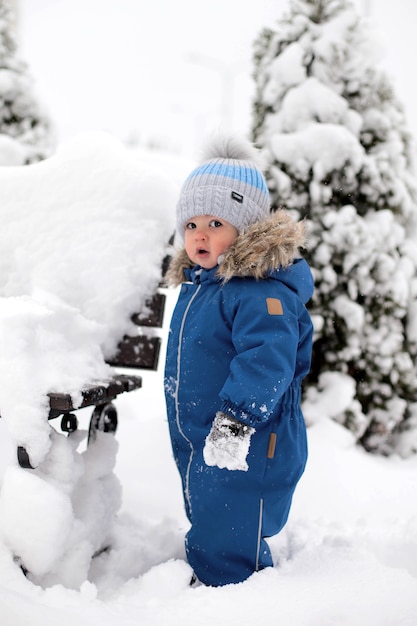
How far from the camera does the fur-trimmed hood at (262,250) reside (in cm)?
197

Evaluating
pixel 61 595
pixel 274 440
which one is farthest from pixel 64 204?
pixel 61 595

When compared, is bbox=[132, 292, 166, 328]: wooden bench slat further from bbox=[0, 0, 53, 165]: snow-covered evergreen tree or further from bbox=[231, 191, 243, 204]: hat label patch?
bbox=[0, 0, 53, 165]: snow-covered evergreen tree

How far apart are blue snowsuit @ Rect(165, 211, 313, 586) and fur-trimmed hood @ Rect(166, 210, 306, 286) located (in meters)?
0.05

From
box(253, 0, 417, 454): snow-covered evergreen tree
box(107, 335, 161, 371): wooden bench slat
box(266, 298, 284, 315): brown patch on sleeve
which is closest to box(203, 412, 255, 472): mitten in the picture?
box(266, 298, 284, 315): brown patch on sleeve

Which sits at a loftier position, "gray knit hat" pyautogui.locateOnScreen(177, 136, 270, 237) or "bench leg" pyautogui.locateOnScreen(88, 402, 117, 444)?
"gray knit hat" pyautogui.locateOnScreen(177, 136, 270, 237)

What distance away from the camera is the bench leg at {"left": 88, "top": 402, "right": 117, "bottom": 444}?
239cm

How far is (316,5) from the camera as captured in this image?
12.3ft

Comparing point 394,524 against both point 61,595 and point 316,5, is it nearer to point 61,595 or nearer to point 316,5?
point 61,595

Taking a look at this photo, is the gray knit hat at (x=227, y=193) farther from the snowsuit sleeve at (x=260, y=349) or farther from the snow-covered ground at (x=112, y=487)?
the snow-covered ground at (x=112, y=487)

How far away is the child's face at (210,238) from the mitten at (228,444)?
654mm

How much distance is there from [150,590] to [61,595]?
400 mm

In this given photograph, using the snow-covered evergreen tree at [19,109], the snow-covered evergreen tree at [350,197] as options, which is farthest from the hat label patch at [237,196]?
the snow-covered evergreen tree at [19,109]

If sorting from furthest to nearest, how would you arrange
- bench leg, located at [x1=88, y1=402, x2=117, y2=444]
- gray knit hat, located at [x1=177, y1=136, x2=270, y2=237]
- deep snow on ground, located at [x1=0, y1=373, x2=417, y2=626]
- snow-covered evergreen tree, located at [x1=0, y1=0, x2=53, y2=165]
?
snow-covered evergreen tree, located at [x1=0, y1=0, x2=53, y2=165] < bench leg, located at [x1=88, y1=402, x2=117, y2=444] < gray knit hat, located at [x1=177, y1=136, x2=270, y2=237] < deep snow on ground, located at [x1=0, y1=373, x2=417, y2=626]

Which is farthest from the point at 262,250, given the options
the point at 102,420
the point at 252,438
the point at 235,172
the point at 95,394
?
the point at 102,420
